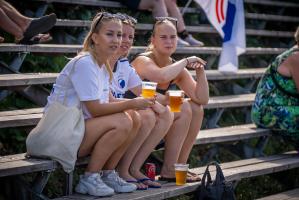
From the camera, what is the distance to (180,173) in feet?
17.0

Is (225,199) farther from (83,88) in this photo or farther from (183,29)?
(183,29)

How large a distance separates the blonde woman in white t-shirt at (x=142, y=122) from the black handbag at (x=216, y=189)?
0.37m

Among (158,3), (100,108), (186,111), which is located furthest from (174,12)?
(100,108)

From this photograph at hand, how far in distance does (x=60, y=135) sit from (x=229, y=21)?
4330mm

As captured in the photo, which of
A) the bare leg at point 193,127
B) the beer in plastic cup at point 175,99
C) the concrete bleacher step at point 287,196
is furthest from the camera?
the concrete bleacher step at point 287,196

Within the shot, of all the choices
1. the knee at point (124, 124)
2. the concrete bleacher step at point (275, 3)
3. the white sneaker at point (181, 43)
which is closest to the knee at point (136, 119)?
the knee at point (124, 124)

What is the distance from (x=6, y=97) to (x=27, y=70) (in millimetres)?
695

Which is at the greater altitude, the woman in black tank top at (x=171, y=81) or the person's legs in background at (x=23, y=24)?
the person's legs in background at (x=23, y=24)

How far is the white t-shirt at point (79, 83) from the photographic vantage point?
4598mm

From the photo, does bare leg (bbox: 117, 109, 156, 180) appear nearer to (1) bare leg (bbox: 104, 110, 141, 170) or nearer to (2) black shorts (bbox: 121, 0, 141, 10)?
(1) bare leg (bbox: 104, 110, 141, 170)

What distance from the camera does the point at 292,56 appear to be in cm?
662

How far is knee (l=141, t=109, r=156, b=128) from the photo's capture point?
16.4 feet

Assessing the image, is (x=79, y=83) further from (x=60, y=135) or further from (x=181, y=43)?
(x=181, y=43)

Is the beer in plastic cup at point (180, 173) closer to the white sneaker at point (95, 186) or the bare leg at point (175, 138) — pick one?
the bare leg at point (175, 138)
